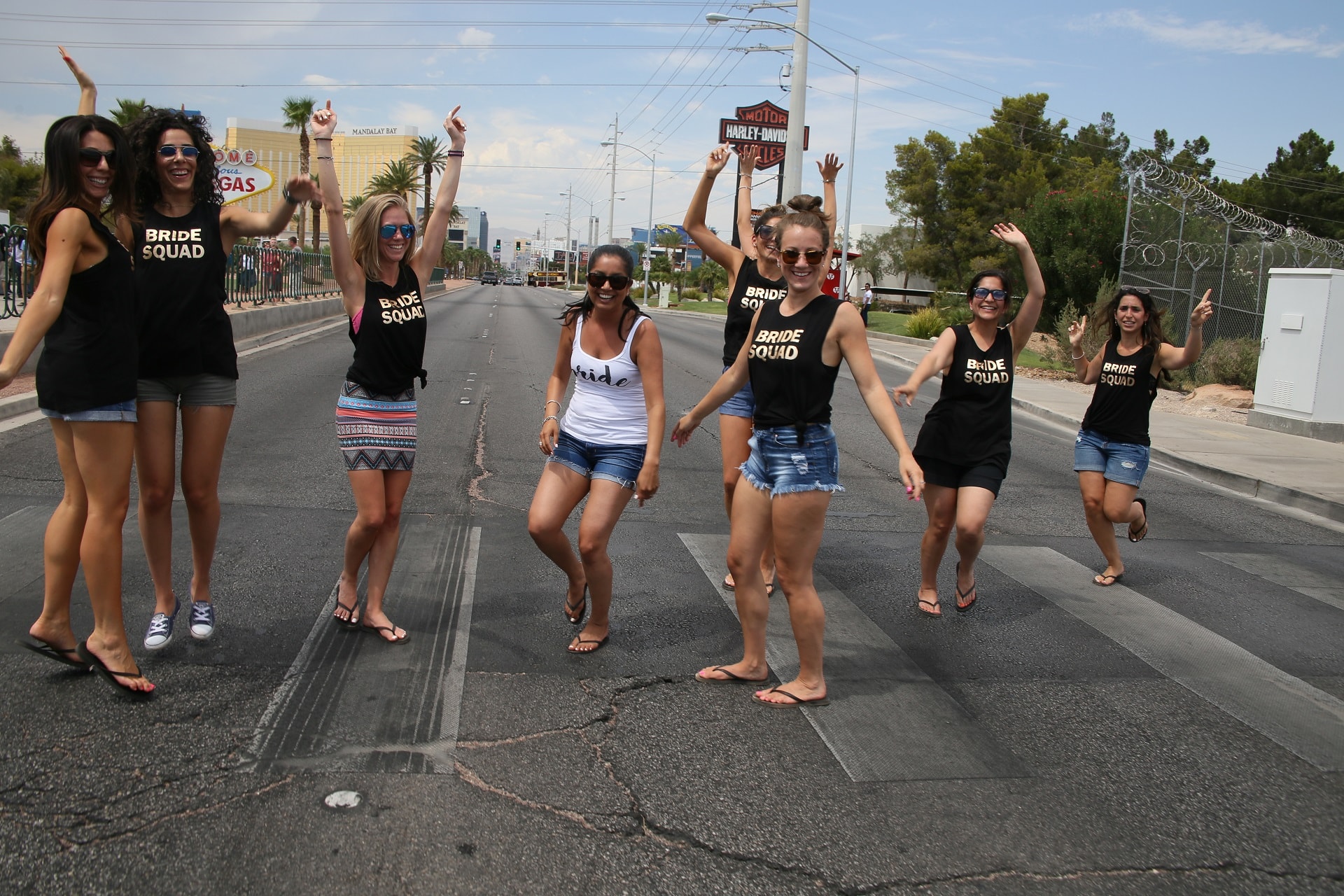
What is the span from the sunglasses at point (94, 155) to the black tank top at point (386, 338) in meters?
1.04

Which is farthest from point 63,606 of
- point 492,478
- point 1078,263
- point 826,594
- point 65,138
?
point 1078,263

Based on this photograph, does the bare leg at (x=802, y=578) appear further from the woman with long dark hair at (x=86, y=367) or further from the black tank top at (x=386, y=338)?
the woman with long dark hair at (x=86, y=367)

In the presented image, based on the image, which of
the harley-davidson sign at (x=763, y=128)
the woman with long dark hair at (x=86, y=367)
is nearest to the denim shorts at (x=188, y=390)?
the woman with long dark hair at (x=86, y=367)

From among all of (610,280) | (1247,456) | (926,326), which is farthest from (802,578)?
(926,326)

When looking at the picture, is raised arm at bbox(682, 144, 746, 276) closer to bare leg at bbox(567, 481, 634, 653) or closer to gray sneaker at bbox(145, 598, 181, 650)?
bare leg at bbox(567, 481, 634, 653)

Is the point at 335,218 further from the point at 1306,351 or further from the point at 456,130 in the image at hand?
the point at 1306,351

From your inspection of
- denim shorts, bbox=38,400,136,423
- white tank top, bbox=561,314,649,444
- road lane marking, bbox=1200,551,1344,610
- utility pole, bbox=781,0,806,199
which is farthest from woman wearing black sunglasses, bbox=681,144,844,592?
utility pole, bbox=781,0,806,199

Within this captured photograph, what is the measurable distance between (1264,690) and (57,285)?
5.06m

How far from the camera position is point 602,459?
4586 mm

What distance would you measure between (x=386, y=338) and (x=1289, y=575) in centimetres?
592

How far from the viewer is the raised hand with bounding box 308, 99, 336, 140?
4.45 m

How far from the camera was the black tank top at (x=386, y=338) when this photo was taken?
450cm

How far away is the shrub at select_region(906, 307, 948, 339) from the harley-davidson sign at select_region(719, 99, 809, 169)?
269 inches

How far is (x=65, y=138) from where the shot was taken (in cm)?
375
